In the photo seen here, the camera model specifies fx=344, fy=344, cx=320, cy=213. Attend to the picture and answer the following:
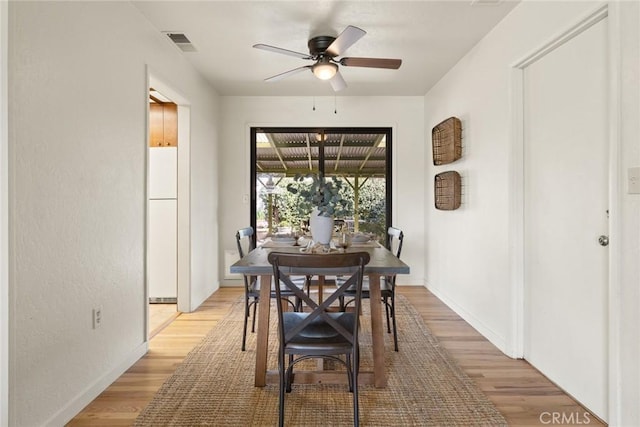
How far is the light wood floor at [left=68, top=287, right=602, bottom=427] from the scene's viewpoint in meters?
1.83

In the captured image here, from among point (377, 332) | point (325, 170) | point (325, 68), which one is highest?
point (325, 68)

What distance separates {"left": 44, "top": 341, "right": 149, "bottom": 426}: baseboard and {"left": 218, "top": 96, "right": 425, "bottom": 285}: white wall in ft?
7.56

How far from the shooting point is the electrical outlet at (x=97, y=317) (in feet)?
6.54

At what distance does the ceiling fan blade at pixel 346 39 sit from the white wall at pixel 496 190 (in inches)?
45.2

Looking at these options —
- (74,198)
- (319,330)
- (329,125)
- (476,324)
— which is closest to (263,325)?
(319,330)

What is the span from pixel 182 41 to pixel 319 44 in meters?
1.21

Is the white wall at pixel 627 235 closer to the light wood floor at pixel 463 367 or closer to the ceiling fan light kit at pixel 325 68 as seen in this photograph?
the light wood floor at pixel 463 367

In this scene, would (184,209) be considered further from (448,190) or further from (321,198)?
(448,190)

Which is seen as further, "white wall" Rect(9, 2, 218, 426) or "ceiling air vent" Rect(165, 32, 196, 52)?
"ceiling air vent" Rect(165, 32, 196, 52)

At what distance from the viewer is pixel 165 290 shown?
3814 millimetres

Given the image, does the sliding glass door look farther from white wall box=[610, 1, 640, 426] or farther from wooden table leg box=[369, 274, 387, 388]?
white wall box=[610, 1, 640, 426]

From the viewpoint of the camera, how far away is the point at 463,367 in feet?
7.68

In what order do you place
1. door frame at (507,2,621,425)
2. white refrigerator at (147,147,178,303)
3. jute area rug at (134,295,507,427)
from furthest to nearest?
white refrigerator at (147,147,178,303) → jute area rug at (134,295,507,427) → door frame at (507,2,621,425)

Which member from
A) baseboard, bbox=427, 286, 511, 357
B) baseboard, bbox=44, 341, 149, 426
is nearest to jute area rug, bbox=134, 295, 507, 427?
baseboard, bbox=44, 341, 149, 426
